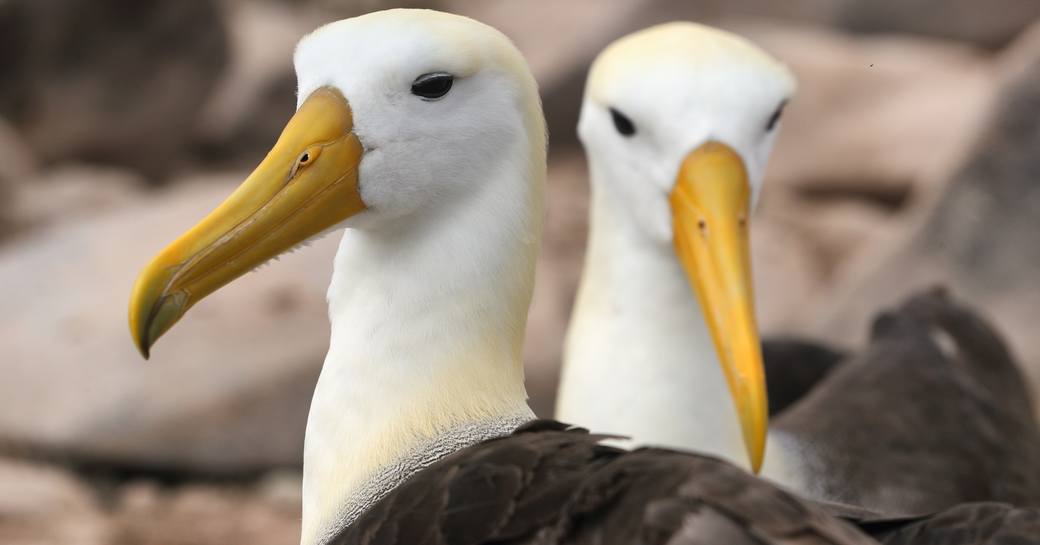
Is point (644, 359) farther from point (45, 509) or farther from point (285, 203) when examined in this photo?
point (45, 509)

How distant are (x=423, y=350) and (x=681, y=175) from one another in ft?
4.36

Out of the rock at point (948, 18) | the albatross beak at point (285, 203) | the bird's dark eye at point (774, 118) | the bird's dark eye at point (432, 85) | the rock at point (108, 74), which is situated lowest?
the albatross beak at point (285, 203)

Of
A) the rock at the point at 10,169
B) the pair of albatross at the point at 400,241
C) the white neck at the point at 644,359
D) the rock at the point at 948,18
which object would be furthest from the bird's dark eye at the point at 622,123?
the rock at the point at 948,18

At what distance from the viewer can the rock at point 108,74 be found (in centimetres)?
1137

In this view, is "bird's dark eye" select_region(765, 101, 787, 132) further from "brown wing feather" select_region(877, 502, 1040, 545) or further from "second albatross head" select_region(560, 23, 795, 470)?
"brown wing feather" select_region(877, 502, 1040, 545)

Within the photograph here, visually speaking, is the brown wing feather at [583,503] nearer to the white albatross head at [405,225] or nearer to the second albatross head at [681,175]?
the white albatross head at [405,225]

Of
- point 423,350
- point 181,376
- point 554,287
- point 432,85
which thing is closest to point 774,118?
point 432,85

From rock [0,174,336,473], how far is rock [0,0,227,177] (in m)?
4.02

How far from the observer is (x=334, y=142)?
2.95m

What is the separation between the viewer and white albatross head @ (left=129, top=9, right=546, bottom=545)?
2949 mm

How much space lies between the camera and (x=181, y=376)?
7.21 meters

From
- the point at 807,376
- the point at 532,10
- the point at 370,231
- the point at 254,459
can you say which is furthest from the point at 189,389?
the point at 532,10

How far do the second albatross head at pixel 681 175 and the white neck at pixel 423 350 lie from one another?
863 millimetres

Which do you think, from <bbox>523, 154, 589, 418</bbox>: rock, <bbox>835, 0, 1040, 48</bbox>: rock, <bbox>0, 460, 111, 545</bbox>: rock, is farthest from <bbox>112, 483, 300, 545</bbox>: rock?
<bbox>835, 0, 1040, 48</bbox>: rock
